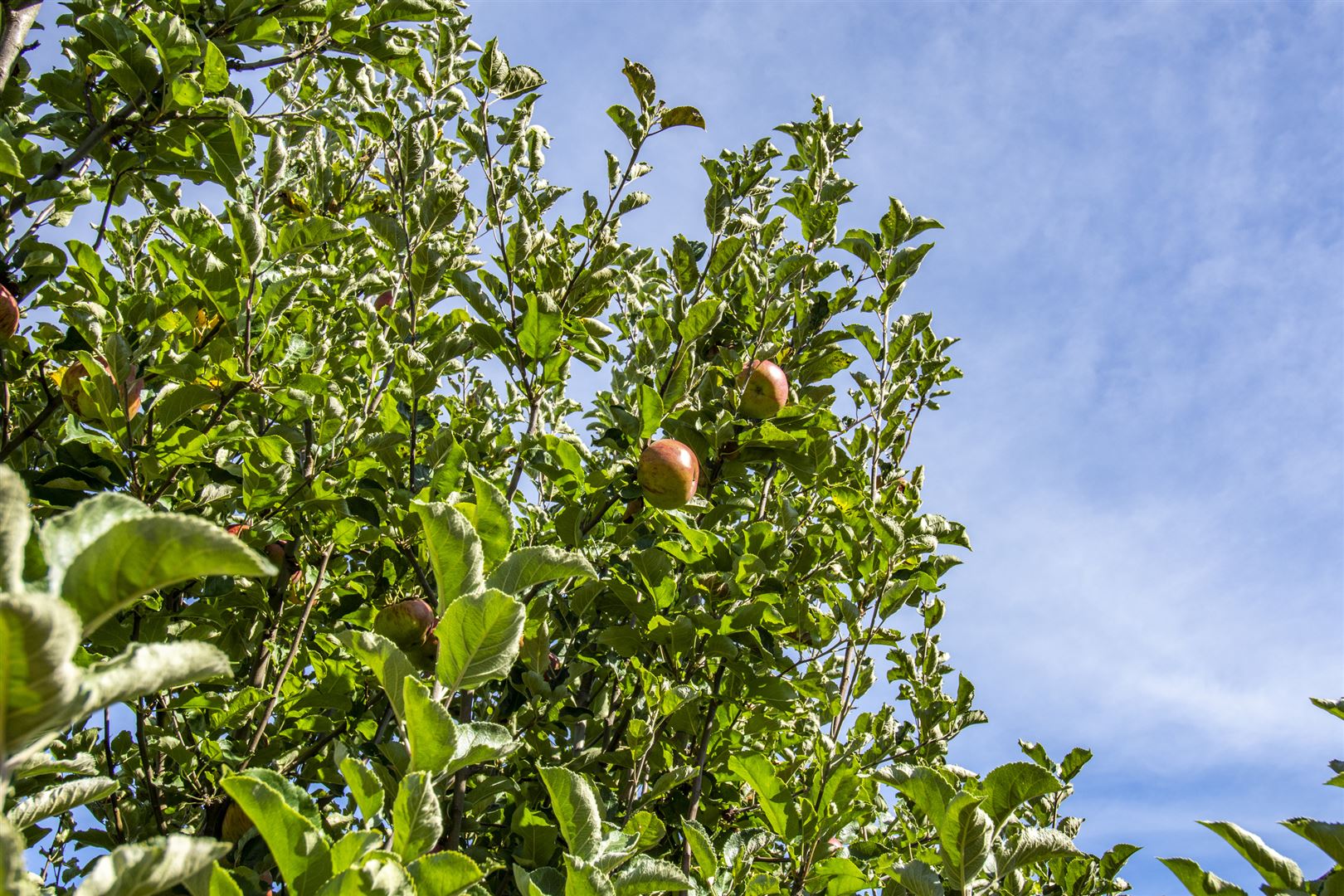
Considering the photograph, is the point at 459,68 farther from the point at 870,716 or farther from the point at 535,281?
the point at 870,716

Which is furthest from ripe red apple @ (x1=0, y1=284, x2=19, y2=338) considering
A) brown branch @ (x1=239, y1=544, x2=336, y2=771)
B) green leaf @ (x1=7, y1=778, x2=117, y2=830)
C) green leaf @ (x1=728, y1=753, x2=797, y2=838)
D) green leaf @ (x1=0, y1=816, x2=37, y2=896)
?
green leaf @ (x1=0, y1=816, x2=37, y2=896)

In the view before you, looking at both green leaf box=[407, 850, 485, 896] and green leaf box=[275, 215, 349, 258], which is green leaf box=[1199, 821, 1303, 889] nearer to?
green leaf box=[407, 850, 485, 896]

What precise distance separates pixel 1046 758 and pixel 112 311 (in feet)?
11.9

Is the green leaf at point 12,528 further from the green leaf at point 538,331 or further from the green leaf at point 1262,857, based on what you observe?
the green leaf at point 538,331

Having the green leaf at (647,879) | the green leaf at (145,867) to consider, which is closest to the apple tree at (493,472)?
the green leaf at (647,879)

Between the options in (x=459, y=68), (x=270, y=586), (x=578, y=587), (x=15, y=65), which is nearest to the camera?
(x=578, y=587)

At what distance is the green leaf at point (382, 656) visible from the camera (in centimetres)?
132

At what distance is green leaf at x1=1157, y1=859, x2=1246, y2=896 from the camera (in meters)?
1.36

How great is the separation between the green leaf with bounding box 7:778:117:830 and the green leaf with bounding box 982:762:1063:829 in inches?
60.8

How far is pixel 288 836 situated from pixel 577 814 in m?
0.56

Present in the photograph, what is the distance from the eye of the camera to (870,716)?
346 centimetres

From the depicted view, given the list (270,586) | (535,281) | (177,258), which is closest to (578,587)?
(535,281)

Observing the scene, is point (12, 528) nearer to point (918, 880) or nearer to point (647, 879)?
point (647, 879)

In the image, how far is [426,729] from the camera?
1.26m
